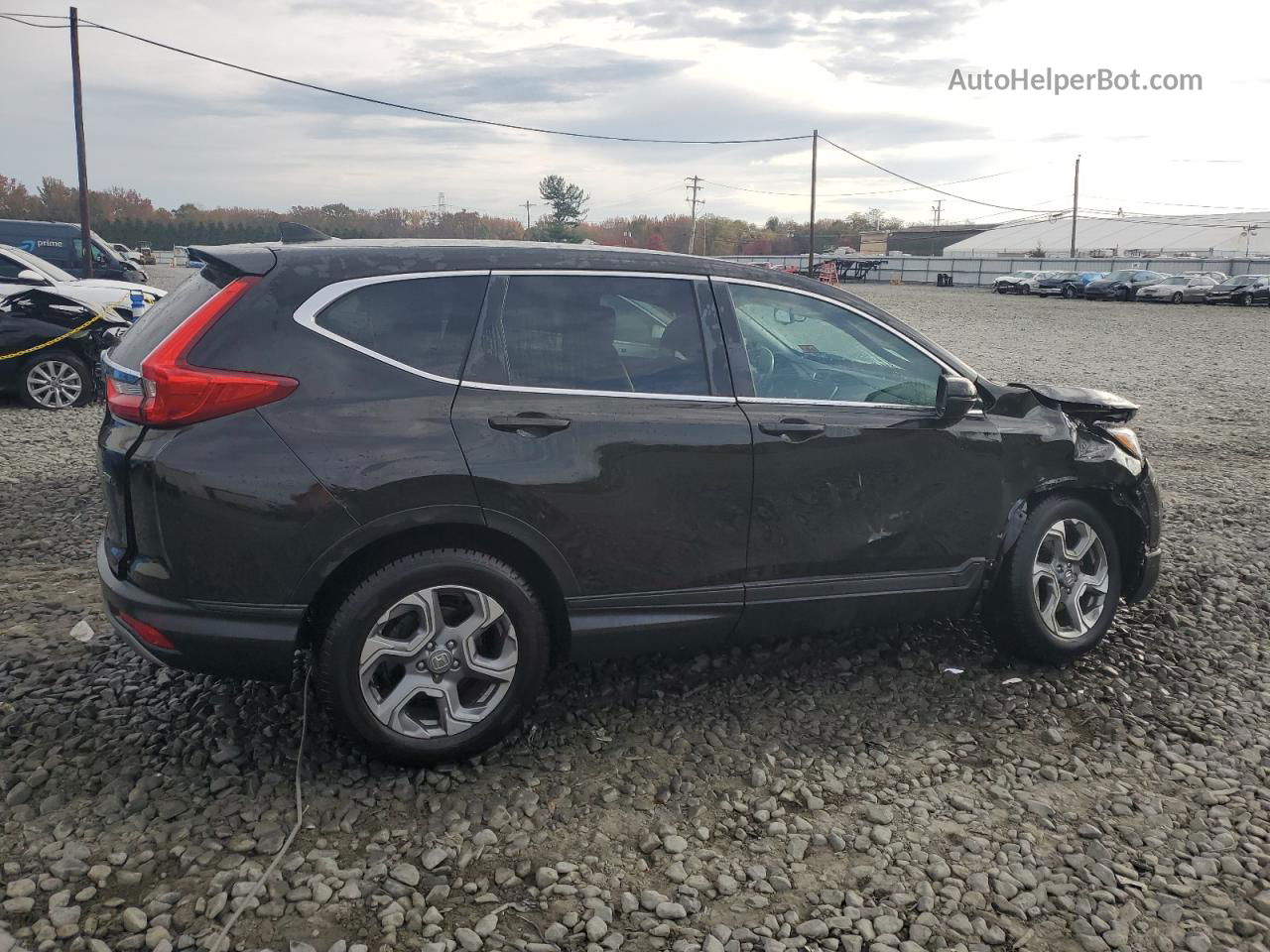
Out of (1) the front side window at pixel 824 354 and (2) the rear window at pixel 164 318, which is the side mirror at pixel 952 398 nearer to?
(1) the front side window at pixel 824 354

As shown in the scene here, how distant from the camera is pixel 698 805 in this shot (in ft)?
10.9

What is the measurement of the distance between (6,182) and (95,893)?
312ft

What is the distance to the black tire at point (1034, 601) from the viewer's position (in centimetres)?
429

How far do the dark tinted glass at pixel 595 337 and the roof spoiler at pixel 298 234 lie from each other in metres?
0.92

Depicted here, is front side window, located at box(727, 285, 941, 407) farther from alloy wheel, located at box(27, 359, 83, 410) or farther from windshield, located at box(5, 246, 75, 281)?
windshield, located at box(5, 246, 75, 281)

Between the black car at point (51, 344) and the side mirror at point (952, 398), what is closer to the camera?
the side mirror at point (952, 398)

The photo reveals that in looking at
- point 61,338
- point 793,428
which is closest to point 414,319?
point 793,428

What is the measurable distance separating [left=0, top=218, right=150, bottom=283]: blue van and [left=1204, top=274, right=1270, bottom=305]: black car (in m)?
39.2

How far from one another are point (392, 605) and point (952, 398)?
2.22 m

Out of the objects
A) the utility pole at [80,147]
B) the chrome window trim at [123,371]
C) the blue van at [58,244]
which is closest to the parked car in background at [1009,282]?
the blue van at [58,244]

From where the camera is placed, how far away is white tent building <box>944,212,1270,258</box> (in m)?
82.2

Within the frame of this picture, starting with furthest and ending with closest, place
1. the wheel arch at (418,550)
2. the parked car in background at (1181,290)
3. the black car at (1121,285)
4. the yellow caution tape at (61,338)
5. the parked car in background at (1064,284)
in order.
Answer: the parked car in background at (1064,284) → the black car at (1121,285) → the parked car in background at (1181,290) → the yellow caution tape at (61,338) → the wheel arch at (418,550)

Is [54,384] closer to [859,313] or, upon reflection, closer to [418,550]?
[418,550]

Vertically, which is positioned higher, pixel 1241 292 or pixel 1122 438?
pixel 1241 292
